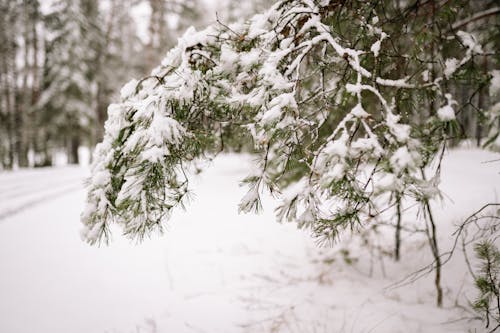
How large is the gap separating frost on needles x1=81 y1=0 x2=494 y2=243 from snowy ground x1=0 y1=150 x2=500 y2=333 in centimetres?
188

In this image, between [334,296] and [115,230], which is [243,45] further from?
[115,230]

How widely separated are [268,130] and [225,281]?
296cm

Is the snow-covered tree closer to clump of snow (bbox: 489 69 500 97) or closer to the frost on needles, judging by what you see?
the frost on needles

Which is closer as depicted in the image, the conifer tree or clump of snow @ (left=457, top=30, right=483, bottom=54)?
clump of snow @ (left=457, top=30, right=483, bottom=54)

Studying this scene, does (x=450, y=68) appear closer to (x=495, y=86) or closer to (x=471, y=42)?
(x=471, y=42)

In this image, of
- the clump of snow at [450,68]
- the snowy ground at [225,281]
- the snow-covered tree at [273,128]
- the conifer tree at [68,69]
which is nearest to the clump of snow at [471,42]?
the snow-covered tree at [273,128]

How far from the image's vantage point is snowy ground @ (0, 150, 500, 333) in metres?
3.00

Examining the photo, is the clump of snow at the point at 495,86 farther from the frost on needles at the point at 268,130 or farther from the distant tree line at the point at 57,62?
the distant tree line at the point at 57,62

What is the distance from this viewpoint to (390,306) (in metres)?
3.18

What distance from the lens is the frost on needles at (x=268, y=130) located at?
4.65 feet

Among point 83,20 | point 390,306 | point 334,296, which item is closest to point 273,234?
point 334,296

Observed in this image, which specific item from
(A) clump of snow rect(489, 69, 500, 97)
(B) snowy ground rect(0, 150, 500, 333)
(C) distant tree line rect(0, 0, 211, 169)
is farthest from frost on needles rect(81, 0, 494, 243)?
(C) distant tree line rect(0, 0, 211, 169)

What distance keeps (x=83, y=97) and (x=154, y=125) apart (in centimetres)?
1659

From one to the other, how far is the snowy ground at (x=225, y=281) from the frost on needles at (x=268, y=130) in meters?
1.88
